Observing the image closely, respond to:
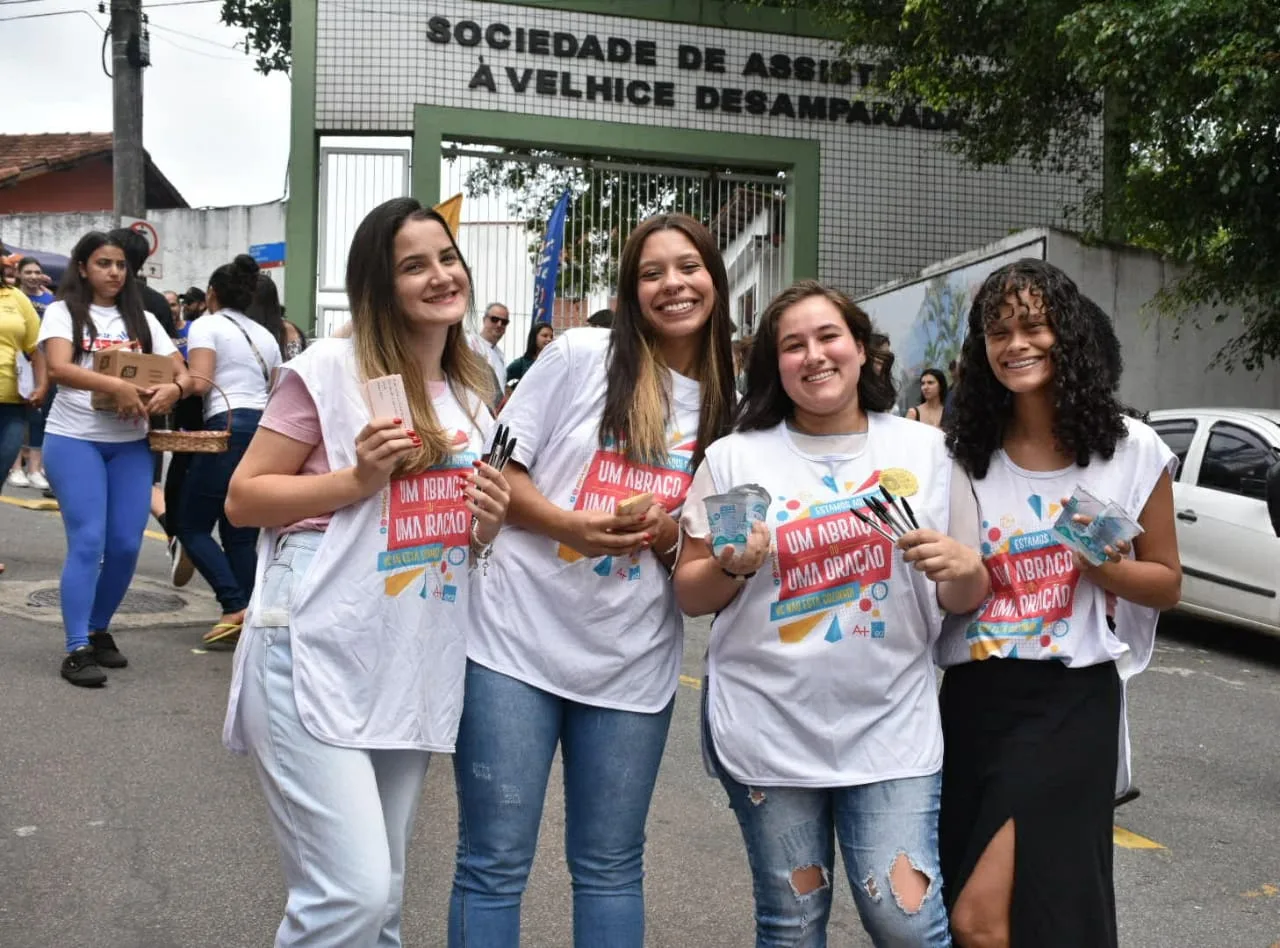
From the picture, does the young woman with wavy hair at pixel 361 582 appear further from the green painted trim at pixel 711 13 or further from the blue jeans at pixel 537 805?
the green painted trim at pixel 711 13

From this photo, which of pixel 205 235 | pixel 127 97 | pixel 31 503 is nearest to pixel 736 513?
pixel 31 503

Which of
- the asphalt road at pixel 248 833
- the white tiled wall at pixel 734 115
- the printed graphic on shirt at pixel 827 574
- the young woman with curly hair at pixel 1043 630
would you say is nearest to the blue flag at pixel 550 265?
the white tiled wall at pixel 734 115

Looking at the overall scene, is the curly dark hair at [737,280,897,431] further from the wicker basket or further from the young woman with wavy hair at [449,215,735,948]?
the wicker basket

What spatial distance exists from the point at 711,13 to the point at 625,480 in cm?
1283

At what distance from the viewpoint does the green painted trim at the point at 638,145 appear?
46.4 ft

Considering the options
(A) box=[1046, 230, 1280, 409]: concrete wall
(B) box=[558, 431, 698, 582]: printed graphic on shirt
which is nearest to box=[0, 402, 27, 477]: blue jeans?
(B) box=[558, 431, 698, 582]: printed graphic on shirt

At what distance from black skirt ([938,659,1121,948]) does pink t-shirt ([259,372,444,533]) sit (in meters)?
1.30

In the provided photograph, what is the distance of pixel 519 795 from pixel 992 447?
1172 mm

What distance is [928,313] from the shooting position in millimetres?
13711

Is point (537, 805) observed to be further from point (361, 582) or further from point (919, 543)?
point (919, 543)

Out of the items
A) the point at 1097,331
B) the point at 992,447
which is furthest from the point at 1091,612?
the point at 1097,331

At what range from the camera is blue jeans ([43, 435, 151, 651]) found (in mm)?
5773

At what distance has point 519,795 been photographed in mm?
2760

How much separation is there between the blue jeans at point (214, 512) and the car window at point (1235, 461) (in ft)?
18.7
